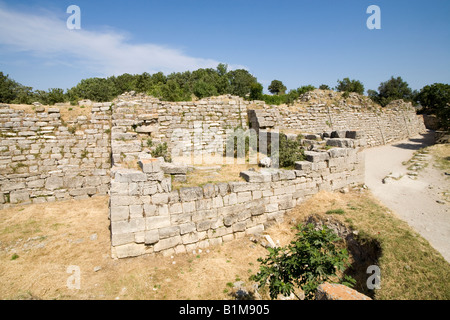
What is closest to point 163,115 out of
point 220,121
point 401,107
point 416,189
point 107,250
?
point 220,121

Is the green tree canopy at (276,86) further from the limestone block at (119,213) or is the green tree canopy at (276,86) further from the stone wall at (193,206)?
the limestone block at (119,213)

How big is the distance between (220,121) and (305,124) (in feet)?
23.0

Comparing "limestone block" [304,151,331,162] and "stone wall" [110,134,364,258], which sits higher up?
"limestone block" [304,151,331,162]

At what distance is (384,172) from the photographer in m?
11.9

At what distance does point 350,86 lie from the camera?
24.9 metres

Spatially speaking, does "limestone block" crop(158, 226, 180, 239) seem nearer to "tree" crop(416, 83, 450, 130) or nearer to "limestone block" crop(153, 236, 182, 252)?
"limestone block" crop(153, 236, 182, 252)

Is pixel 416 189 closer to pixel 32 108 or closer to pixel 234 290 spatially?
pixel 234 290

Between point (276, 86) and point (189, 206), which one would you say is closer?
point (189, 206)

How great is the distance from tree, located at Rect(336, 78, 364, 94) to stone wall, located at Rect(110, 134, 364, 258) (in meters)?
20.1

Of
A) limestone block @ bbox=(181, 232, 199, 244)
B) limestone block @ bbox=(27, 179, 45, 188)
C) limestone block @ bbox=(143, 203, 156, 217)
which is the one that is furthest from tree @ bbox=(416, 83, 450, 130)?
limestone block @ bbox=(27, 179, 45, 188)

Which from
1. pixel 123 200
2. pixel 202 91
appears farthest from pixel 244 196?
pixel 202 91

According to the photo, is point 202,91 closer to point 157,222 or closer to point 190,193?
point 190,193

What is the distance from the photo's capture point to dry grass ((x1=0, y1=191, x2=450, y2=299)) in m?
4.73

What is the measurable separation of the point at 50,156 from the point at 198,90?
13923mm
